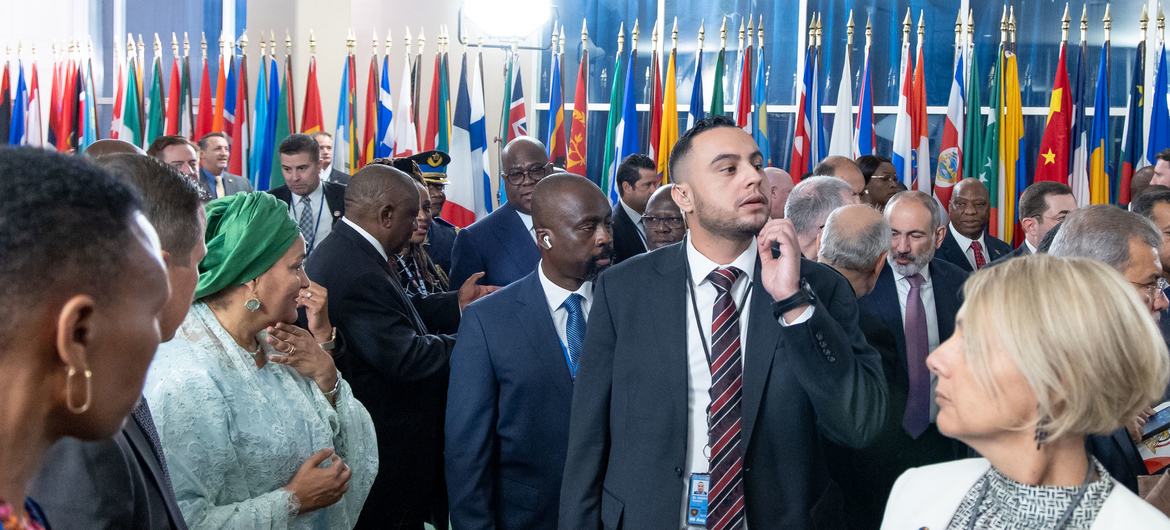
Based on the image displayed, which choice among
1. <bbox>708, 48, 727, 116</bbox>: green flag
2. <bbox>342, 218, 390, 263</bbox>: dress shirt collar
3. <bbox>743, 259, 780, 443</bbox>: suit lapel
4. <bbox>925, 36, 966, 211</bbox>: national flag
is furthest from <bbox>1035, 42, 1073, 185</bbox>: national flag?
<bbox>743, 259, 780, 443</bbox>: suit lapel

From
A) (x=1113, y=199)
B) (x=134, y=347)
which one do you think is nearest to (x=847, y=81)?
(x=1113, y=199)

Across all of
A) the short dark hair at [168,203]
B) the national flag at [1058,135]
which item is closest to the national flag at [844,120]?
the national flag at [1058,135]

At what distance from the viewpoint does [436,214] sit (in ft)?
21.9

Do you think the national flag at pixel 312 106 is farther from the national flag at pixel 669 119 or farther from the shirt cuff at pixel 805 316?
the shirt cuff at pixel 805 316

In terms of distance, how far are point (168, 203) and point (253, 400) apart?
51 centimetres

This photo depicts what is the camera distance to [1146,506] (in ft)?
5.16

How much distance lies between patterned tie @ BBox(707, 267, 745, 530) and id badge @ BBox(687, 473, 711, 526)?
15mm

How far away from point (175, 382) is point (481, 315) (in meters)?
1.06

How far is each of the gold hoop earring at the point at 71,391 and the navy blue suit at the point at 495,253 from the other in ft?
13.1

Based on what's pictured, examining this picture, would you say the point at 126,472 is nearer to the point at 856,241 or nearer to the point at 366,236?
the point at 366,236

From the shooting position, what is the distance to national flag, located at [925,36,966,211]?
8.21 metres

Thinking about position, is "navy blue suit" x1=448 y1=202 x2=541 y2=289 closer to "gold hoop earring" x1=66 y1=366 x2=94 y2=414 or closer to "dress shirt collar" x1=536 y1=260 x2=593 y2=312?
"dress shirt collar" x1=536 y1=260 x2=593 y2=312

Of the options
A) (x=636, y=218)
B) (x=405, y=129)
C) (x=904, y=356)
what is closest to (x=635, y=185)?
(x=636, y=218)

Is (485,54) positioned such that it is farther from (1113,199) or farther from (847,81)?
(1113,199)
